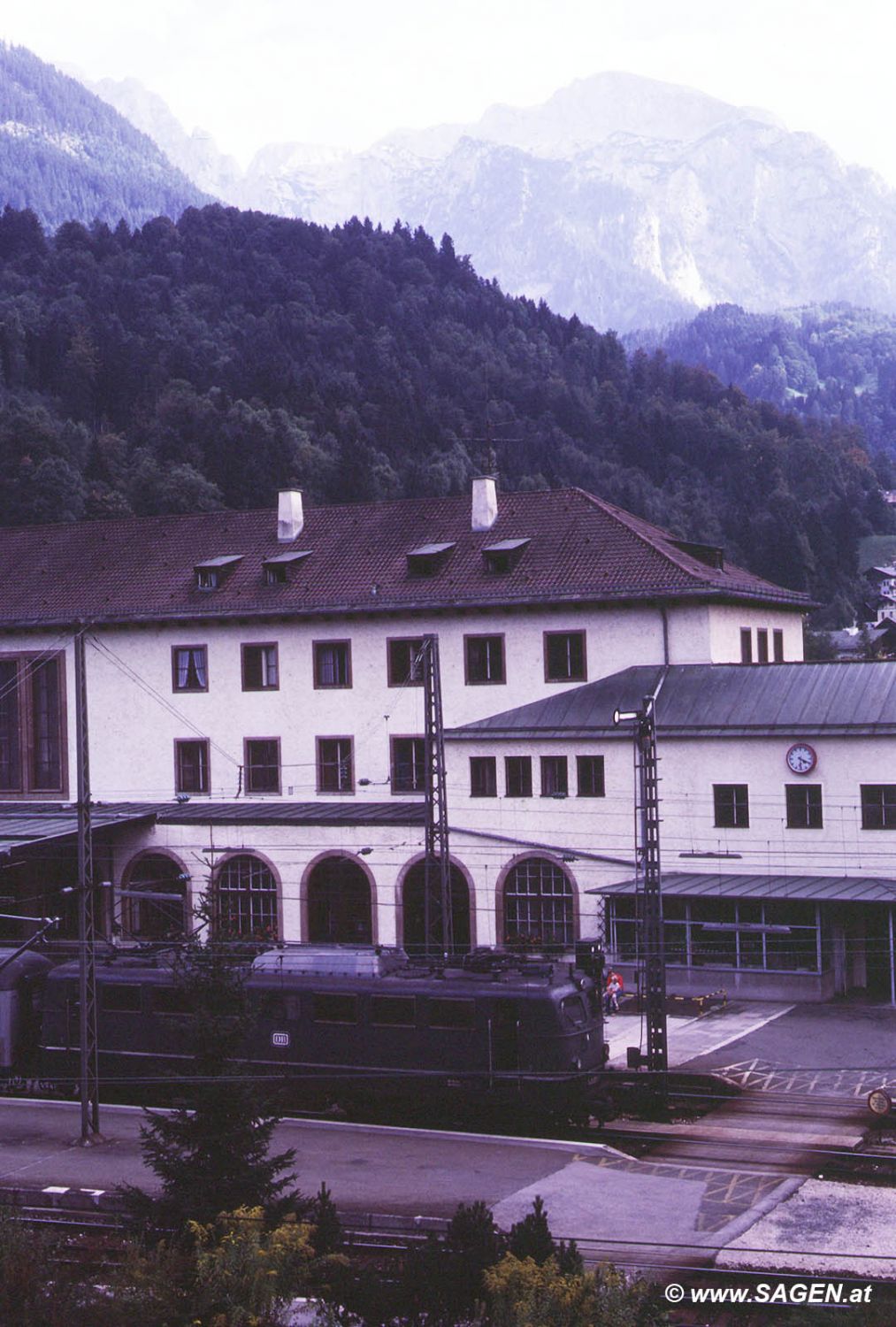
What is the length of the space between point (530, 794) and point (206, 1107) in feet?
94.0

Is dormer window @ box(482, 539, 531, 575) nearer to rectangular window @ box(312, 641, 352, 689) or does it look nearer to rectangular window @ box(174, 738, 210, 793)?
rectangular window @ box(312, 641, 352, 689)

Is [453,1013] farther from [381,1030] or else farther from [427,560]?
[427,560]

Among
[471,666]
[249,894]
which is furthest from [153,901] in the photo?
[471,666]

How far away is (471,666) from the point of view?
55.4 metres

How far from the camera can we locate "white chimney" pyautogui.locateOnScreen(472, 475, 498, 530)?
58.2m

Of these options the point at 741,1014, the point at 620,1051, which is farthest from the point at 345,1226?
the point at 741,1014

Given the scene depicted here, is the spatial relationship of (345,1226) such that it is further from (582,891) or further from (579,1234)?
(582,891)

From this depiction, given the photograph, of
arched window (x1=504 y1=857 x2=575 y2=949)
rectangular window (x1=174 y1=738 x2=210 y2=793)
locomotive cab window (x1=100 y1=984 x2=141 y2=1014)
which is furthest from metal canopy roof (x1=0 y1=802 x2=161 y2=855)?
locomotive cab window (x1=100 y1=984 x2=141 y2=1014)

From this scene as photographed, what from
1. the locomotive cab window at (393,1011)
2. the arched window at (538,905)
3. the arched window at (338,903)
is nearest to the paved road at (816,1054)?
the locomotive cab window at (393,1011)

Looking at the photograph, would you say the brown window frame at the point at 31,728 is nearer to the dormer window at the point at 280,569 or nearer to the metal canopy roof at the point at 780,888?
the dormer window at the point at 280,569

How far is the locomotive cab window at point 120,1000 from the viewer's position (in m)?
35.4

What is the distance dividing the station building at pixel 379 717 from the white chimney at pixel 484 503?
13 cm

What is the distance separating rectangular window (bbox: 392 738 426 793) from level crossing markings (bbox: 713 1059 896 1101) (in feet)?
67.8

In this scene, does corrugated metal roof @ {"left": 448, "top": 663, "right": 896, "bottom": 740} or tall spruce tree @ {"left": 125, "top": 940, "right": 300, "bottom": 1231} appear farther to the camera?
corrugated metal roof @ {"left": 448, "top": 663, "right": 896, "bottom": 740}
